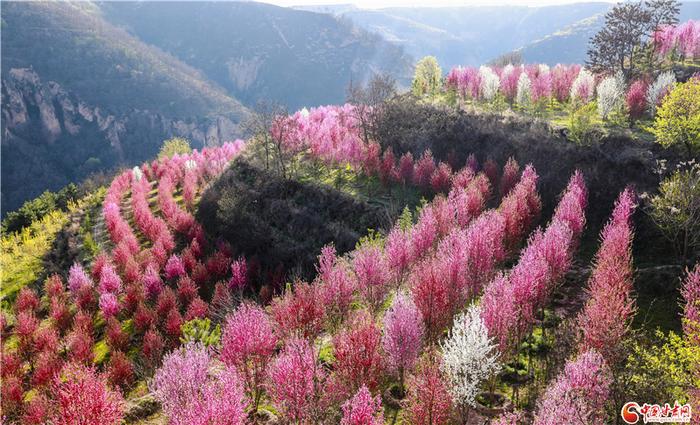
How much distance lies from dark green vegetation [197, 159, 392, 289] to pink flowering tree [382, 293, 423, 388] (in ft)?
76.7

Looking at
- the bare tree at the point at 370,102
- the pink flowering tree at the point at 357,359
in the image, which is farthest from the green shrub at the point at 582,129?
the pink flowering tree at the point at 357,359

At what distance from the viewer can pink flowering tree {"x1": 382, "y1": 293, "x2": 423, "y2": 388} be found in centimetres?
1673

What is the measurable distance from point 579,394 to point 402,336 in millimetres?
6494

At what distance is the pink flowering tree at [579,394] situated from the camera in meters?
11.1

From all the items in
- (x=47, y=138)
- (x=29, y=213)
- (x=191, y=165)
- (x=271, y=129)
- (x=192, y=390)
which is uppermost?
(x=192, y=390)

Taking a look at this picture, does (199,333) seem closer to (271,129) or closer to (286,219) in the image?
(286,219)

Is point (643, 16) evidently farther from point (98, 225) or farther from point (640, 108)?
point (98, 225)

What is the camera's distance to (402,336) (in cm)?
1681

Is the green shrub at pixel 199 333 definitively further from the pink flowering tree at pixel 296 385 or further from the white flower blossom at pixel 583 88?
the white flower blossom at pixel 583 88

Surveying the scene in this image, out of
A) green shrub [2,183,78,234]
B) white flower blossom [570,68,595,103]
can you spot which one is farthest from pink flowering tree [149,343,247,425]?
green shrub [2,183,78,234]

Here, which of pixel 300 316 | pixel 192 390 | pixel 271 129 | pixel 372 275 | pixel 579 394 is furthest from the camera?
pixel 271 129

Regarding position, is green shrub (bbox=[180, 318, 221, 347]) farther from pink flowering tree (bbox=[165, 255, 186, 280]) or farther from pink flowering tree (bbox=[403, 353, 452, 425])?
pink flowering tree (bbox=[165, 255, 186, 280])

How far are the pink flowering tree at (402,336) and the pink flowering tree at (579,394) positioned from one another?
17.1 ft

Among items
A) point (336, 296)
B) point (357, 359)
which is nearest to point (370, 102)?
point (336, 296)
